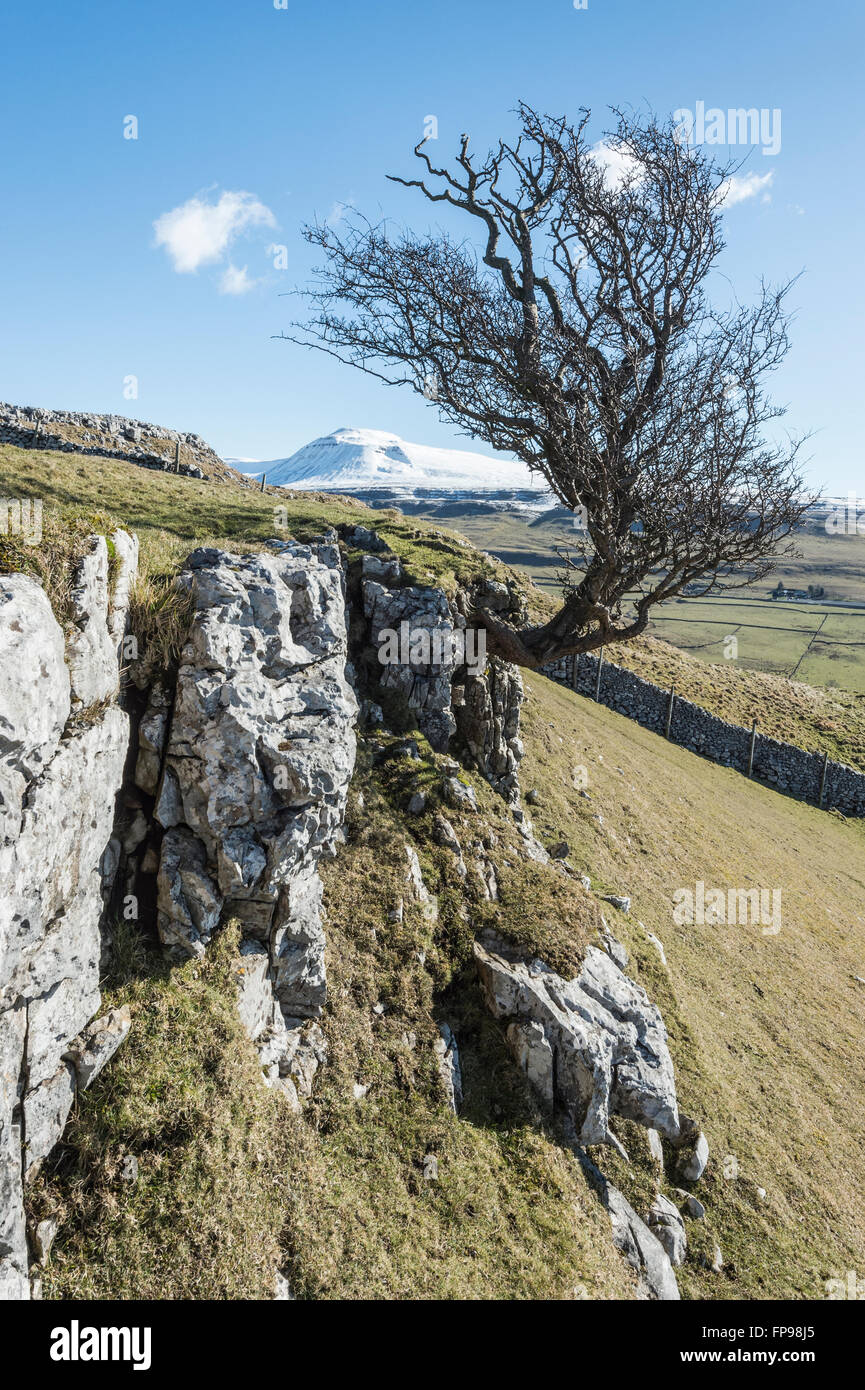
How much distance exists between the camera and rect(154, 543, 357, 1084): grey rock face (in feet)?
24.4

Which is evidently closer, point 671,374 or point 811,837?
point 671,374

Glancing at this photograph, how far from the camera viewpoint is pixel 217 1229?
5.98m

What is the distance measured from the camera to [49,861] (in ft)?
17.8

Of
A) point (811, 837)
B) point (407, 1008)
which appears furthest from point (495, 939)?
point (811, 837)

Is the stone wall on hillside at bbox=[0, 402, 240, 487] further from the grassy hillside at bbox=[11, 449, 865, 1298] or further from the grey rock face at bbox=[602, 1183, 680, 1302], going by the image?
the grey rock face at bbox=[602, 1183, 680, 1302]

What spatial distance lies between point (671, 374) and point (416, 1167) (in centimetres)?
1400

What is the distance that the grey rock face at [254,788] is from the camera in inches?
293

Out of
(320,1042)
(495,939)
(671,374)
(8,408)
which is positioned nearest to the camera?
(320,1042)

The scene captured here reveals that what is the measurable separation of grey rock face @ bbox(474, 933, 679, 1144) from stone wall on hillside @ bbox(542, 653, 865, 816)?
30.3 m

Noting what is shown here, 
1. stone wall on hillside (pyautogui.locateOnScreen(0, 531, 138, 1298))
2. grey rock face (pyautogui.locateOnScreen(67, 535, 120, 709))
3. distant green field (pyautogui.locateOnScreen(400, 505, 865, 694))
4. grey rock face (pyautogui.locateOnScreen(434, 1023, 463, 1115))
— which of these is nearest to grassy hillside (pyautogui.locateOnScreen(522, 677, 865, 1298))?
grey rock face (pyautogui.locateOnScreen(434, 1023, 463, 1115))

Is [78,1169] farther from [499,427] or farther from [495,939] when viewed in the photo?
[499,427]

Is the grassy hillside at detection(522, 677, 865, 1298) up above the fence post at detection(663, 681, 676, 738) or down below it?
below

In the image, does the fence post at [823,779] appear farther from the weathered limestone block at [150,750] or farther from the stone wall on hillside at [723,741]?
the weathered limestone block at [150,750]

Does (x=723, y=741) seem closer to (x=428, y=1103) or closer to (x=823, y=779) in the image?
(x=823, y=779)
